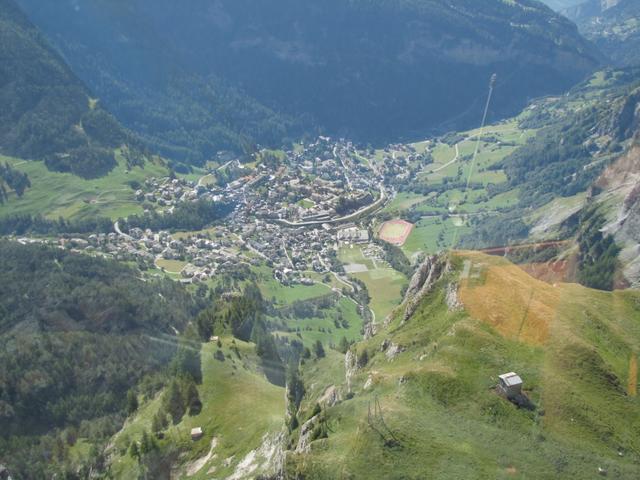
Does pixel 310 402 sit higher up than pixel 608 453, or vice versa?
pixel 608 453

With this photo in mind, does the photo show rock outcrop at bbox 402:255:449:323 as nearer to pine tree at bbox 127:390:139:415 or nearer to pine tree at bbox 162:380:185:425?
pine tree at bbox 162:380:185:425

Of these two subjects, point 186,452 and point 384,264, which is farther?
point 384,264

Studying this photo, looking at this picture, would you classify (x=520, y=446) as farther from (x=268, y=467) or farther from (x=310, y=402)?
(x=310, y=402)

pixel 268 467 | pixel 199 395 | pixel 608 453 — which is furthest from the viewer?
pixel 199 395

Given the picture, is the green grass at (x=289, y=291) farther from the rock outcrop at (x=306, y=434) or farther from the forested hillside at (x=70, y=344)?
the rock outcrop at (x=306, y=434)

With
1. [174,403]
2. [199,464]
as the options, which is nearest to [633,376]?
[199,464]

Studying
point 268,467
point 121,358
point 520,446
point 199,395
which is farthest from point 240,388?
point 520,446

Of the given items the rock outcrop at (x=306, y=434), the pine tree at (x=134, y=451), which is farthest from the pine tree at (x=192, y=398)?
the rock outcrop at (x=306, y=434)
